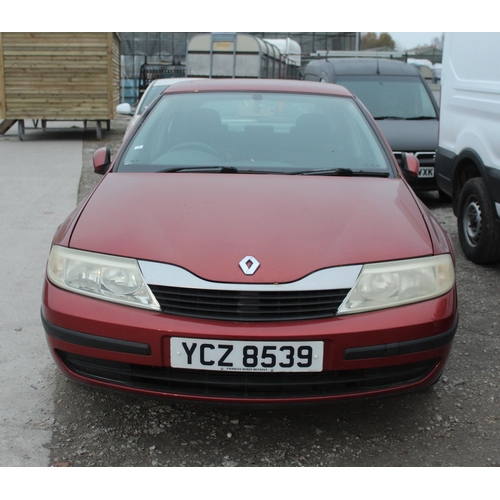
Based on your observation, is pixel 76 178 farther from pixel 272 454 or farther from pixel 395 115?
pixel 272 454

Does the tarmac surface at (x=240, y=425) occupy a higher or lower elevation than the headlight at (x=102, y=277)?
lower

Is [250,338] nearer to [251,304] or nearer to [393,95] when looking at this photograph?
[251,304]

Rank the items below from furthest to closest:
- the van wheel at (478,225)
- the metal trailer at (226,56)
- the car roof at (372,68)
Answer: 1. the metal trailer at (226,56)
2. the car roof at (372,68)
3. the van wheel at (478,225)

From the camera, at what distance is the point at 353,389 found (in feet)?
7.98

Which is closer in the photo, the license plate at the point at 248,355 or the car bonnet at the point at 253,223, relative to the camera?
the license plate at the point at 248,355

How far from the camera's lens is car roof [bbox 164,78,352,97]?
3.87 meters

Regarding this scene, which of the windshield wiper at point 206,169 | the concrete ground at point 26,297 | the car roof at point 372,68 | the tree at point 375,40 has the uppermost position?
the tree at point 375,40

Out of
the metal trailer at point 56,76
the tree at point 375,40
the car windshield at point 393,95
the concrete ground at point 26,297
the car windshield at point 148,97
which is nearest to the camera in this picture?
the concrete ground at point 26,297

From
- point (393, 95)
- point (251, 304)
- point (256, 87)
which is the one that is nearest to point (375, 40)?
point (393, 95)

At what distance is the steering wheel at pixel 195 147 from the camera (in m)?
3.47

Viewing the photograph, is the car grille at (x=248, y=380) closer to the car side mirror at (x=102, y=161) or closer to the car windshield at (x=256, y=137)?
the car windshield at (x=256, y=137)

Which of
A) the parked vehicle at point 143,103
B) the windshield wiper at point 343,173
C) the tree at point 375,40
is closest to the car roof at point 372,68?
the parked vehicle at point 143,103

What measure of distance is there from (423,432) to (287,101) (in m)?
2.04

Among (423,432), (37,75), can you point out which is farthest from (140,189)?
(37,75)
